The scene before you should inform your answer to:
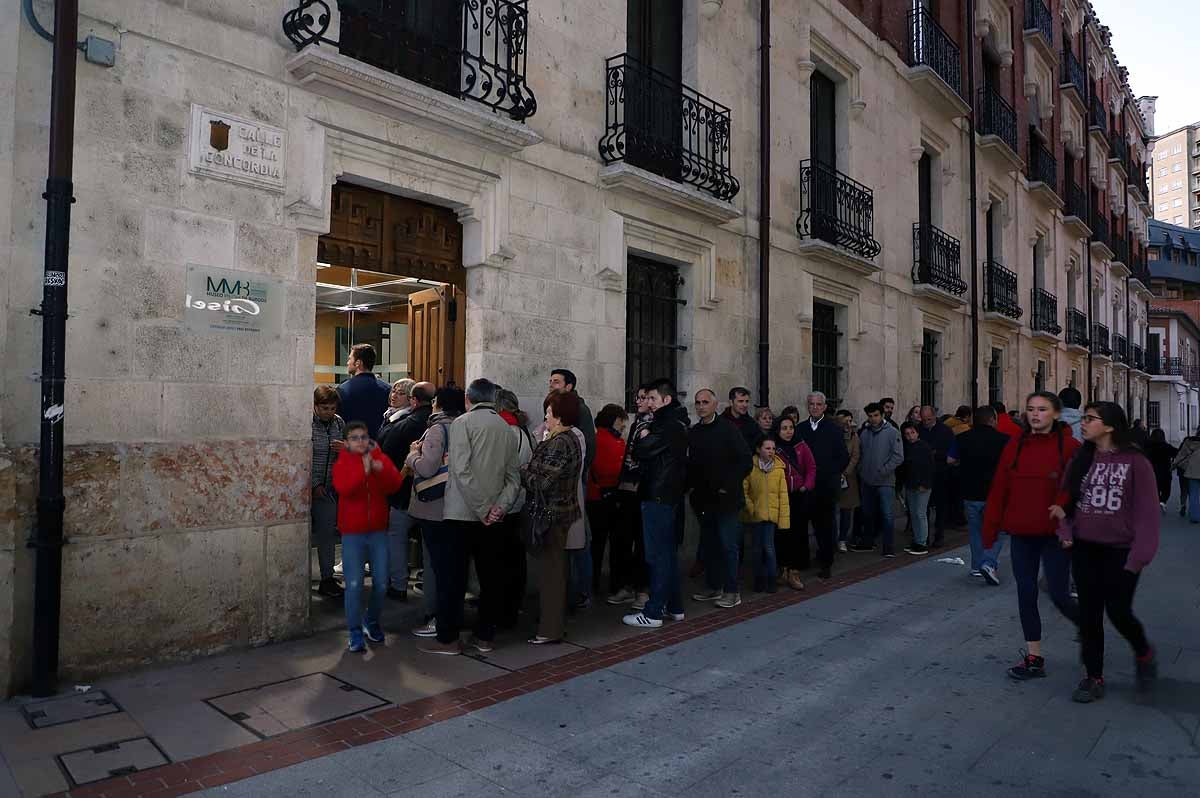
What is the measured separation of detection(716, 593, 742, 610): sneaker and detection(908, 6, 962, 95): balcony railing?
37.2 ft

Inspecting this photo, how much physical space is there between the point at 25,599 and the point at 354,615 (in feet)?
5.84

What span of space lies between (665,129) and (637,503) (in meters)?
4.49

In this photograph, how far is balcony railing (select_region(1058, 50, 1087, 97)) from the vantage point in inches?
918

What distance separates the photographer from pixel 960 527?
1190 centimetres

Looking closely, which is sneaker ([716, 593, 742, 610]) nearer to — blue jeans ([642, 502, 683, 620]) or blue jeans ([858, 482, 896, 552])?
blue jeans ([642, 502, 683, 620])

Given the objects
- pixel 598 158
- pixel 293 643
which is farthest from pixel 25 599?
pixel 598 158

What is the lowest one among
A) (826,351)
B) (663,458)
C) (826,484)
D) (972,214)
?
(826,484)

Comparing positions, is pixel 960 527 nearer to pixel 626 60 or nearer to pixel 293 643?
pixel 626 60

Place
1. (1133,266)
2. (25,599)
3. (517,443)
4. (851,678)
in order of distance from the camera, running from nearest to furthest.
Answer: (25,599) → (851,678) → (517,443) → (1133,266)

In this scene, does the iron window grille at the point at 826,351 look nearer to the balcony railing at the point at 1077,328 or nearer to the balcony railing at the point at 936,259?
the balcony railing at the point at 936,259

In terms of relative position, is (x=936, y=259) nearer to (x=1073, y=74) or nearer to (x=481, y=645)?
(x=481, y=645)

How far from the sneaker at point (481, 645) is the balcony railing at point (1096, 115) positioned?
27.5m

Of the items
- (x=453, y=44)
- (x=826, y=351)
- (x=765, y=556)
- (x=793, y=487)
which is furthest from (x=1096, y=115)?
(x=453, y=44)

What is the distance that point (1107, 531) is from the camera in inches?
173
